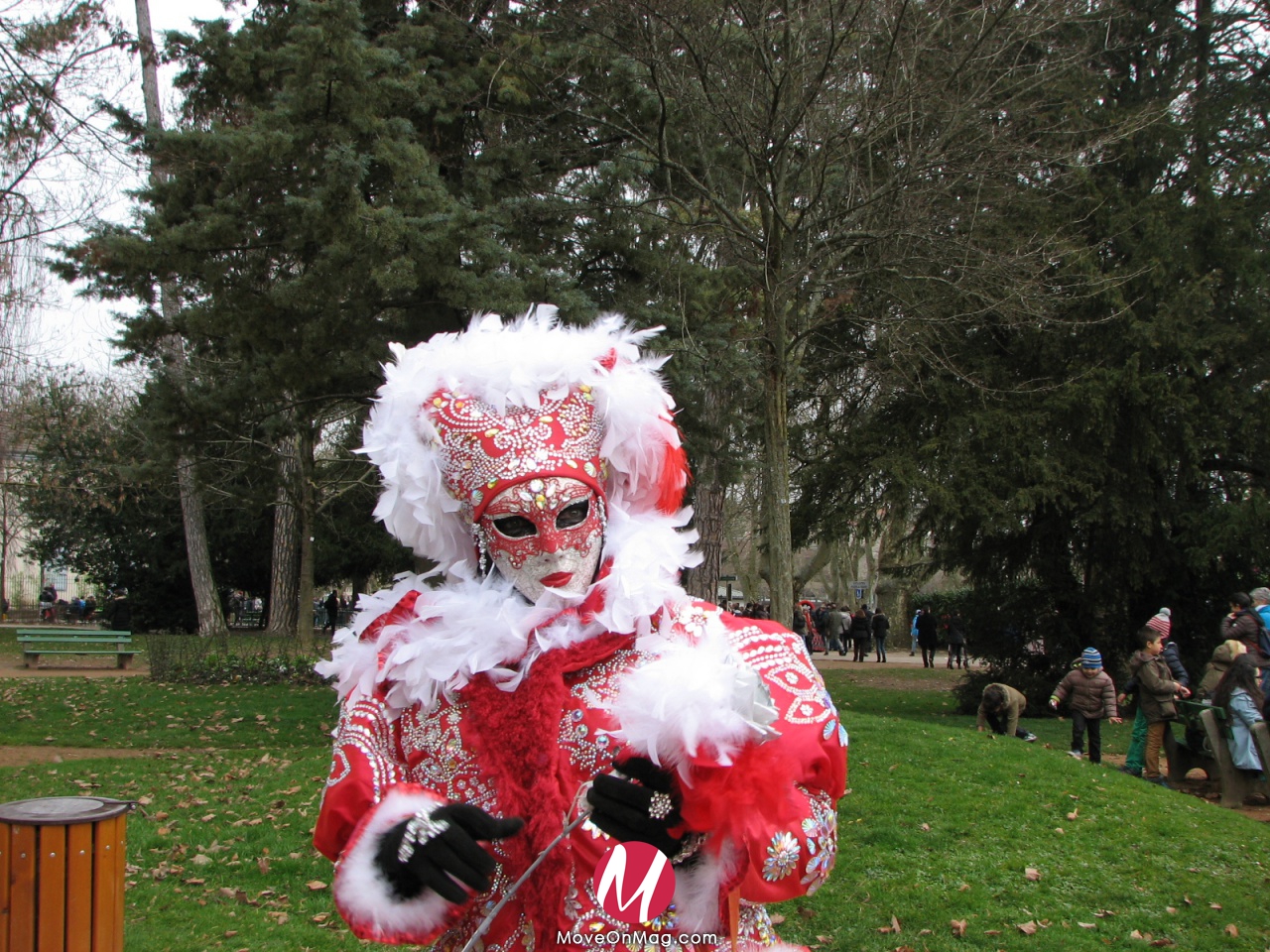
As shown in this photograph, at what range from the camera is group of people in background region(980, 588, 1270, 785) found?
28.2 feet

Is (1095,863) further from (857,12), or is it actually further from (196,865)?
(857,12)

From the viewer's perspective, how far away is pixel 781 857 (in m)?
1.78

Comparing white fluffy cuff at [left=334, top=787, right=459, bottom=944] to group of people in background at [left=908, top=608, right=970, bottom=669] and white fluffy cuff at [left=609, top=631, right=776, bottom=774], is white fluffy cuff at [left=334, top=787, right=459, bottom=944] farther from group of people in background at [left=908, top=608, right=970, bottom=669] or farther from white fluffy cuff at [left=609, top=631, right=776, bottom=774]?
group of people in background at [left=908, top=608, right=970, bottom=669]

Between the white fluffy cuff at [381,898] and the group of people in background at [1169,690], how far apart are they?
28.5ft

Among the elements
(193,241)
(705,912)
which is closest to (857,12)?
(193,241)

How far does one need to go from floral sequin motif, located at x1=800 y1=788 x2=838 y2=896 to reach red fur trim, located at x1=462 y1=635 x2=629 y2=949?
444mm

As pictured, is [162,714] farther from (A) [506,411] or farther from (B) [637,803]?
(B) [637,803]

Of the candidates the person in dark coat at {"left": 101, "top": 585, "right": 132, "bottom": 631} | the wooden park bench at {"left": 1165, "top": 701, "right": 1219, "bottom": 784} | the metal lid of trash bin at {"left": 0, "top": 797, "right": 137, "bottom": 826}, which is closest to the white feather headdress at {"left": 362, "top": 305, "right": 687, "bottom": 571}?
the metal lid of trash bin at {"left": 0, "top": 797, "right": 137, "bottom": 826}

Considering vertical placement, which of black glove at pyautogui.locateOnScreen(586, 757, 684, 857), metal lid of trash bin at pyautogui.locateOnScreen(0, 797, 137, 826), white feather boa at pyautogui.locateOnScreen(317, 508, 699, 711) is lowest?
metal lid of trash bin at pyautogui.locateOnScreen(0, 797, 137, 826)

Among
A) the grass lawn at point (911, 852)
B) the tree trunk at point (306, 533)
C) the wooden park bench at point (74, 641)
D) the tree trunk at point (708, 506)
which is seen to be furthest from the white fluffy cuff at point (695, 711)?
the wooden park bench at point (74, 641)

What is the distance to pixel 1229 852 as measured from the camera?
660cm

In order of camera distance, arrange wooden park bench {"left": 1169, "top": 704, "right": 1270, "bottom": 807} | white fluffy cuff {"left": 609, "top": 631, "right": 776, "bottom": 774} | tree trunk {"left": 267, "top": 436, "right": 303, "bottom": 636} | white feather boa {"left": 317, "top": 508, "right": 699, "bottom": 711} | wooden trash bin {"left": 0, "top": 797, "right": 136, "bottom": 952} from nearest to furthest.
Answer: white fluffy cuff {"left": 609, "top": 631, "right": 776, "bottom": 774}, white feather boa {"left": 317, "top": 508, "right": 699, "bottom": 711}, wooden trash bin {"left": 0, "top": 797, "right": 136, "bottom": 952}, wooden park bench {"left": 1169, "top": 704, "right": 1270, "bottom": 807}, tree trunk {"left": 267, "top": 436, "right": 303, "bottom": 636}

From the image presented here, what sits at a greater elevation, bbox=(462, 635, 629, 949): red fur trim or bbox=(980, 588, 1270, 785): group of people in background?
bbox=(462, 635, 629, 949): red fur trim

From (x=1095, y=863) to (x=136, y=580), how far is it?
2696cm
